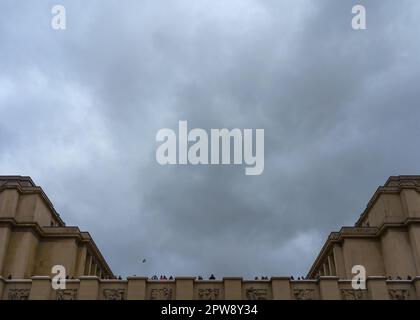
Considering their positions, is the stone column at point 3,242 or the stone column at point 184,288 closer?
the stone column at point 184,288

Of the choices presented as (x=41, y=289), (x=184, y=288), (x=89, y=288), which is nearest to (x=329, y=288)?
(x=184, y=288)

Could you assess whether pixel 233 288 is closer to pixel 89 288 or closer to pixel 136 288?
pixel 136 288

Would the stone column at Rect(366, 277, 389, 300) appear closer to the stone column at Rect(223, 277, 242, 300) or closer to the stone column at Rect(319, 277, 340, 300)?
the stone column at Rect(319, 277, 340, 300)

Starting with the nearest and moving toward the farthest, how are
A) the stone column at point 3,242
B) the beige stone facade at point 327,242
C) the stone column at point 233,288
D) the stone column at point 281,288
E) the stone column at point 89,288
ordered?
1. the stone column at point 89,288
2. the stone column at point 233,288
3. the stone column at point 281,288
4. the stone column at point 3,242
5. the beige stone facade at point 327,242

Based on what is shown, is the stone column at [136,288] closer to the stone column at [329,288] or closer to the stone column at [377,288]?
the stone column at [329,288]

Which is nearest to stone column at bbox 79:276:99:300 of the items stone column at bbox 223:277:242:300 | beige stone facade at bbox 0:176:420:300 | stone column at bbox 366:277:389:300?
beige stone facade at bbox 0:176:420:300

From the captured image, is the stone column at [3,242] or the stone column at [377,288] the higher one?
the stone column at [3,242]

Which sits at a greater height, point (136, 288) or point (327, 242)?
point (327, 242)

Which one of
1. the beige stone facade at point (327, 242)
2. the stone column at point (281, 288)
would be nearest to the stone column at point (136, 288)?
the stone column at point (281, 288)

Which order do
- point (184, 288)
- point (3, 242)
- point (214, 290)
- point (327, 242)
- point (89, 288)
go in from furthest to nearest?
point (327, 242) < point (3, 242) < point (214, 290) < point (184, 288) < point (89, 288)

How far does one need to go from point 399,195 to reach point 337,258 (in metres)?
10.6

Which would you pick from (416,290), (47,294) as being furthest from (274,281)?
(47,294)
